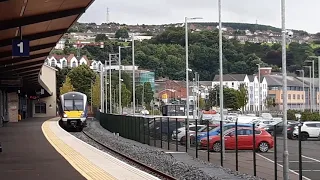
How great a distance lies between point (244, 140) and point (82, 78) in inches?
3907

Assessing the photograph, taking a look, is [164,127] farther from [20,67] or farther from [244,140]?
[20,67]

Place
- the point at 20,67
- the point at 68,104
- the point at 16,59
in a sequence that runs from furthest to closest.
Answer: the point at 68,104, the point at 20,67, the point at 16,59

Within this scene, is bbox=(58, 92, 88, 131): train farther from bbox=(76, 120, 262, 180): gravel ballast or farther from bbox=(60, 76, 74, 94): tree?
bbox=(60, 76, 74, 94): tree

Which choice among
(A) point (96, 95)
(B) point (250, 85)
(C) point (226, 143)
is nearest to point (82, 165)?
(C) point (226, 143)

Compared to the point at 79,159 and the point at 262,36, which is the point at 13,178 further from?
the point at 262,36

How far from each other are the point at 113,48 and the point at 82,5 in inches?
4978

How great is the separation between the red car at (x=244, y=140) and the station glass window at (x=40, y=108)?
81.2 m

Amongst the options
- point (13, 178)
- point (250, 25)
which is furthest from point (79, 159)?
point (250, 25)

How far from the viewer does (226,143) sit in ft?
85.1

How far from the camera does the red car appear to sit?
75.3ft

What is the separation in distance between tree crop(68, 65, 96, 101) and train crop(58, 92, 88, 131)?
67.5m

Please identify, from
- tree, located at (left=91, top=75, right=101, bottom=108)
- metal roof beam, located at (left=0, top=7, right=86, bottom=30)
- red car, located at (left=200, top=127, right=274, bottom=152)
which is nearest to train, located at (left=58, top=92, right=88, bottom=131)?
red car, located at (left=200, top=127, right=274, bottom=152)

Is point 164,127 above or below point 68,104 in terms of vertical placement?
below

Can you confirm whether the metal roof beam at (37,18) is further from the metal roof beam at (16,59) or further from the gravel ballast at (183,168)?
the metal roof beam at (16,59)
